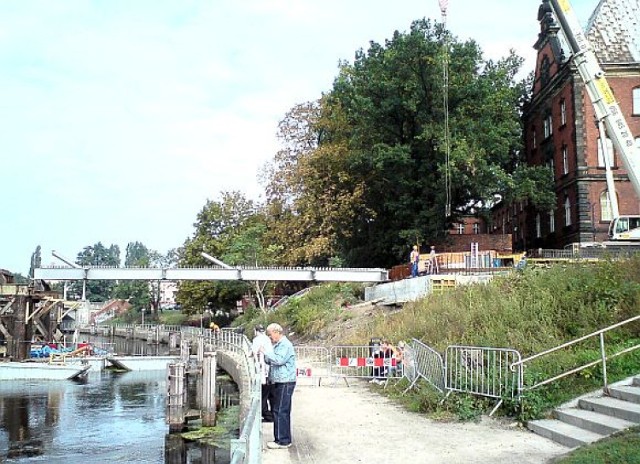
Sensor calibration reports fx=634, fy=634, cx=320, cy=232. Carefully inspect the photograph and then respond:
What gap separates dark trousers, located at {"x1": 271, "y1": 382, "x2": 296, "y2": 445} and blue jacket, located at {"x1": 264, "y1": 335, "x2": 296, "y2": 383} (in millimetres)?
100

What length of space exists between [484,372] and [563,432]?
8.34 ft

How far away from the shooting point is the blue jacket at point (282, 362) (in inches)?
380

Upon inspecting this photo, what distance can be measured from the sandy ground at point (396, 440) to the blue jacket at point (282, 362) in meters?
1.10

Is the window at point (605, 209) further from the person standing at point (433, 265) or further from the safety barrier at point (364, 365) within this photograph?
the safety barrier at point (364, 365)

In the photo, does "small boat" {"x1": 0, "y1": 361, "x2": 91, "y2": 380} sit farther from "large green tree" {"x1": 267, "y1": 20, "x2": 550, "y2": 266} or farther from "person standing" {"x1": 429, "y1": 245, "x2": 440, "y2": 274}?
"person standing" {"x1": 429, "y1": 245, "x2": 440, "y2": 274}

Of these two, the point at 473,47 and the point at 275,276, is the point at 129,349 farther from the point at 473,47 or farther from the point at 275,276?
the point at 473,47

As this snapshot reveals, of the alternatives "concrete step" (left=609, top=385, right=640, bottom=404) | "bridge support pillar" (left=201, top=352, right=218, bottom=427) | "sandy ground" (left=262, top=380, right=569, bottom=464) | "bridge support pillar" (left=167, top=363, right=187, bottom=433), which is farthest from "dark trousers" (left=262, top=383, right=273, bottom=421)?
"bridge support pillar" (left=167, top=363, right=187, bottom=433)

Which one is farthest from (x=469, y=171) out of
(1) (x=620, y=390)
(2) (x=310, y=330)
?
(1) (x=620, y=390)

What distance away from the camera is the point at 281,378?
9633 millimetres

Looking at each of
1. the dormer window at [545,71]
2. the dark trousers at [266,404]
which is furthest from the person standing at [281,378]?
the dormer window at [545,71]

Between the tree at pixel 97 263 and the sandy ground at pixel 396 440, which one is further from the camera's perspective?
the tree at pixel 97 263

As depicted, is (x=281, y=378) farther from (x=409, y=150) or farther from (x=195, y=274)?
(x=195, y=274)

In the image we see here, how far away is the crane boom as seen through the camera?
96.0 ft

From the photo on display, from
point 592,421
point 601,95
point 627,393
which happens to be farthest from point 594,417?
point 601,95
